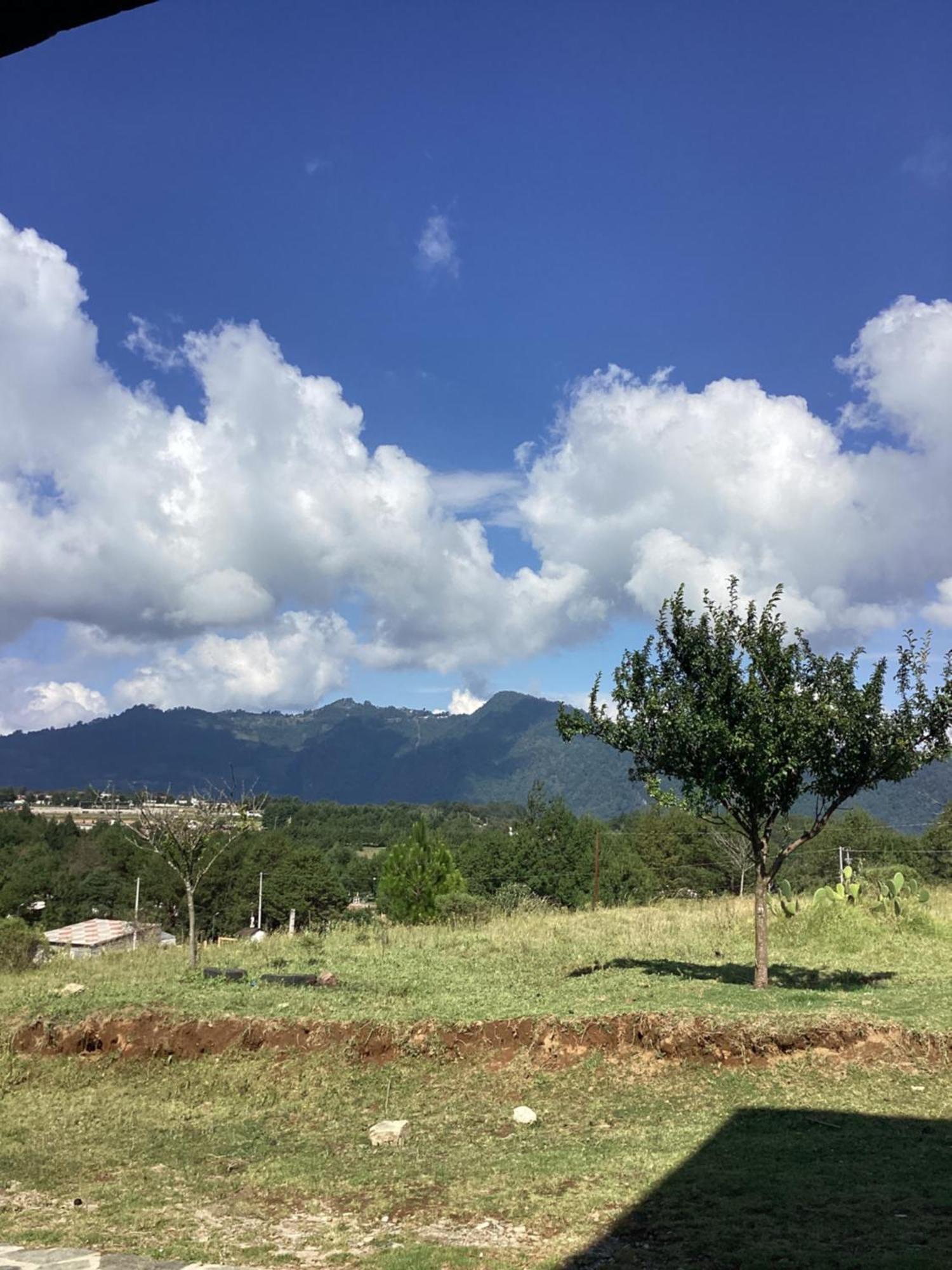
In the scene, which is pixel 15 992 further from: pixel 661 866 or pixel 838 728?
pixel 661 866

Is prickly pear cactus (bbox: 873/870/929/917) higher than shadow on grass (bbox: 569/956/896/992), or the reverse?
prickly pear cactus (bbox: 873/870/929/917)

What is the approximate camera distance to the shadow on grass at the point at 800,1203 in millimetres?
6500

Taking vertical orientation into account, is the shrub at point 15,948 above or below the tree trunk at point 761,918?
below

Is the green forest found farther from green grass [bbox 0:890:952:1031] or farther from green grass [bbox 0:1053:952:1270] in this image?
green grass [bbox 0:1053:952:1270]

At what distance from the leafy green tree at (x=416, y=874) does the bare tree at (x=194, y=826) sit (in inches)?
825

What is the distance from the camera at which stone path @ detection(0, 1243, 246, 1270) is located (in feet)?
20.4

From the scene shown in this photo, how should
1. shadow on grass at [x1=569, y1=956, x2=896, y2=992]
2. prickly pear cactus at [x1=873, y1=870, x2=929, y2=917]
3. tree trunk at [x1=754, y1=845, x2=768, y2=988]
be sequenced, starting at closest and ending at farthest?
tree trunk at [x1=754, y1=845, x2=768, y2=988] < shadow on grass at [x1=569, y1=956, x2=896, y2=992] < prickly pear cactus at [x1=873, y1=870, x2=929, y2=917]

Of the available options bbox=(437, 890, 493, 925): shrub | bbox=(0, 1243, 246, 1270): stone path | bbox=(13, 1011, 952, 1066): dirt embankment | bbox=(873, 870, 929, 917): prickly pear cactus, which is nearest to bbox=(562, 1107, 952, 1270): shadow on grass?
bbox=(13, 1011, 952, 1066): dirt embankment

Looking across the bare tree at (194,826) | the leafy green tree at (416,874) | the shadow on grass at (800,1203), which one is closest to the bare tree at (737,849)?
the leafy green tree at (416,874)

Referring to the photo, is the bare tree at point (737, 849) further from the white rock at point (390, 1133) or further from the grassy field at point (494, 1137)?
the white rock at point (390, 1133)

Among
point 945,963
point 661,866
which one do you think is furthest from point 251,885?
point 945,963

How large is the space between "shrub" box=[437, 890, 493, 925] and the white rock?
20041 millimetres

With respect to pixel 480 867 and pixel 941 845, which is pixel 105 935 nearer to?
pixel 480 867

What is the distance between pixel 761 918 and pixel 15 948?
18.2m
